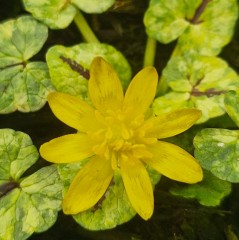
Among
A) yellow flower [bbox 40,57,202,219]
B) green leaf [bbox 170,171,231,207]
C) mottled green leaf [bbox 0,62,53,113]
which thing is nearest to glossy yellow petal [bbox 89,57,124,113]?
yellow flower [bbox 40,57,202,219]

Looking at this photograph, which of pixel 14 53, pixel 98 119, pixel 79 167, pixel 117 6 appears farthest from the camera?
pixel 117 6

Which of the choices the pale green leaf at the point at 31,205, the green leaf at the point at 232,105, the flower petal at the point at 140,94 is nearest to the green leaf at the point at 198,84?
the green leaf at the point at 232,105

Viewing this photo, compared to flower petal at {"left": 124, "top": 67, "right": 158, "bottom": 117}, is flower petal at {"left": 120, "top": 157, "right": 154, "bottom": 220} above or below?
below

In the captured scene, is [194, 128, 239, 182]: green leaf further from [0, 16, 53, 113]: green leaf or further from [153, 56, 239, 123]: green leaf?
[0, 16, 53, 113]: green leaf

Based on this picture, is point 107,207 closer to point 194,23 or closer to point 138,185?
point 138,185

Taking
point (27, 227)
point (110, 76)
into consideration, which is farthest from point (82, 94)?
point (27, 227)

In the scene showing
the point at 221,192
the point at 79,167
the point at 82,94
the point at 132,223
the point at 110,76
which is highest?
the point at 110,76

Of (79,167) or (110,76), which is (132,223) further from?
(110,76)

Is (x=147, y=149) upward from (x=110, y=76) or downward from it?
downward
